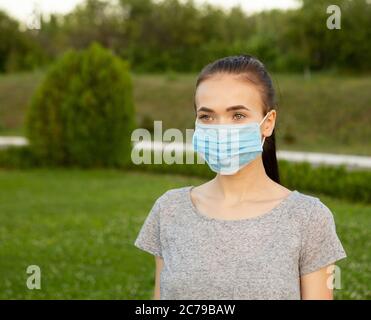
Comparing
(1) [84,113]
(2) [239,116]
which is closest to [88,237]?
(2) [239,116]

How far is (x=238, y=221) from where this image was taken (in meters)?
2.72

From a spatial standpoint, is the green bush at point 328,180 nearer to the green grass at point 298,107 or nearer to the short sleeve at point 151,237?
the green grass at point 298,107

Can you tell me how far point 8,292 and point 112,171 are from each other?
1411 cm

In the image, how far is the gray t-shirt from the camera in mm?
2648

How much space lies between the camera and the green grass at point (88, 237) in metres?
8.68

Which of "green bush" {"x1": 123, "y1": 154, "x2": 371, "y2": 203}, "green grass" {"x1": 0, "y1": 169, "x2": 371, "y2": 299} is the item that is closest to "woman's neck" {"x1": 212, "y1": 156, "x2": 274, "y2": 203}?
"green grass" {"x1": 0, "y1": 169, "x2": 371, "y2": 299}

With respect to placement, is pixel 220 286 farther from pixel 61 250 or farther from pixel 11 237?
pixel 11 237

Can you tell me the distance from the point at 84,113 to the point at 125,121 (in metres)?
1.32

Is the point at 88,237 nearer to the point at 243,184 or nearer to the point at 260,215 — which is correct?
the point at 243,184

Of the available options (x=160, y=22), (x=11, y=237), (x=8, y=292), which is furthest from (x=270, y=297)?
(x=160, y=22)

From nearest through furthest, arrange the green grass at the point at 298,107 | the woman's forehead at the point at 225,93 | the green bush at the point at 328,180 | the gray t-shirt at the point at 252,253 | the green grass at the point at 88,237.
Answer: the gray t-shirt at the point at 252,253, the woman's forehead at the point at 225,93, the green grass at the point at 88,237, the green bush at the point at 328,180, the green grass at the point at 298,107

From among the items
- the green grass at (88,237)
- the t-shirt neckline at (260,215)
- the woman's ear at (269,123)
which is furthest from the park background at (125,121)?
the t-shirt neckline at (260,215)

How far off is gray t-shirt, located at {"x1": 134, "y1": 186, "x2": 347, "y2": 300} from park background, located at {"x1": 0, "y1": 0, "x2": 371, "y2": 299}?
67cm
